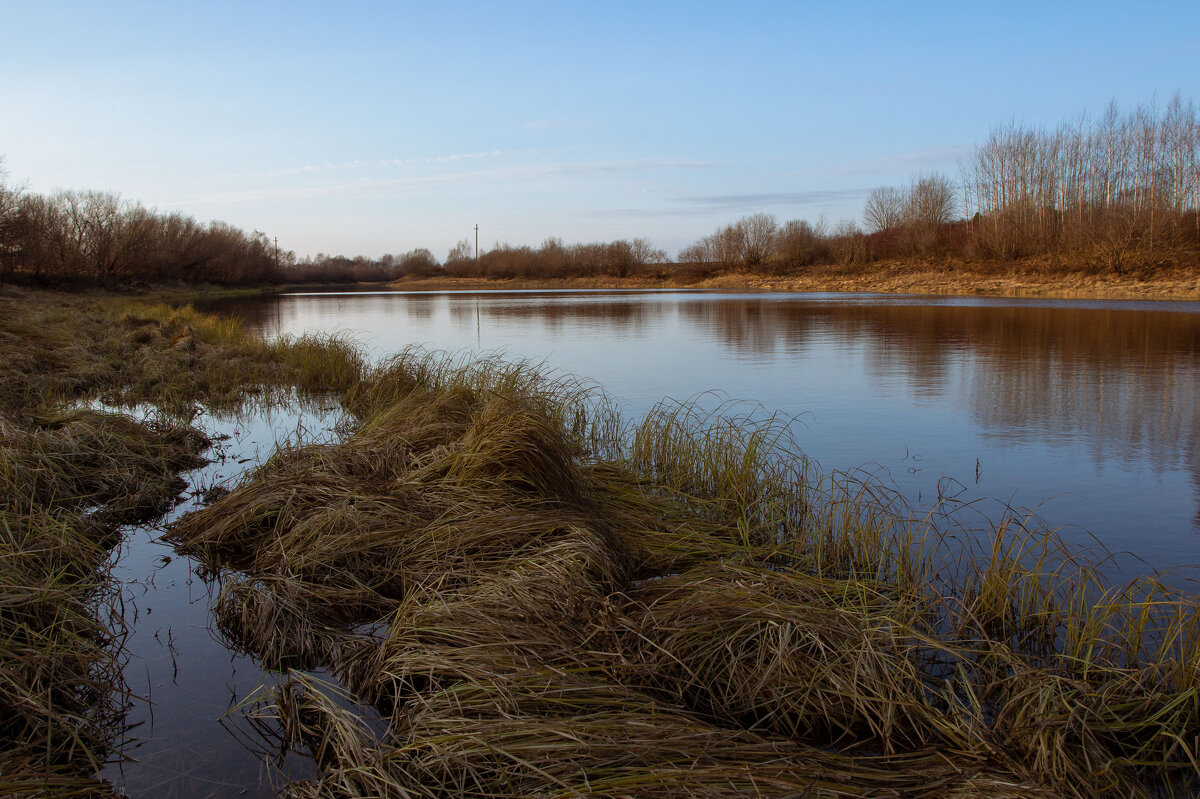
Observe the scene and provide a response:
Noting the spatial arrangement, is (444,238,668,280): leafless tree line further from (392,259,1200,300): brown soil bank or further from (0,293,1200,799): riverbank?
(0,293,1200,799): riverbank

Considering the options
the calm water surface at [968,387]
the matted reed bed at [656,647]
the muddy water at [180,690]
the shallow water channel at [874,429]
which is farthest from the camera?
the calm water surface at [968,387]

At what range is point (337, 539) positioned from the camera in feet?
13.9

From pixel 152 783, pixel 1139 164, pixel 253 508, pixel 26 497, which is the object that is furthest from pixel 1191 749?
pixel 1139 164

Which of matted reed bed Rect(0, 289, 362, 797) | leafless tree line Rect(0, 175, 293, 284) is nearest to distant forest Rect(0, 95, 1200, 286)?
leafless tree line Rect(0, 175, 293, 284)

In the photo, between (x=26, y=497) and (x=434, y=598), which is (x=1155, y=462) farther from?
(x=26, y=497)

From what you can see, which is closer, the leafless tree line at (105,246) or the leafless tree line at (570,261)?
the leafless tree line at (105,246)

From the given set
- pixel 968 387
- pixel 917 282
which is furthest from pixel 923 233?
pixel 968 387

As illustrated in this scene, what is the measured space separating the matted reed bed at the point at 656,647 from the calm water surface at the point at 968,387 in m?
1.66

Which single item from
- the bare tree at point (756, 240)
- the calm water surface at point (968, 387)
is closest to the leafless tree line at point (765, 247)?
the bare tree at point (756, 240)

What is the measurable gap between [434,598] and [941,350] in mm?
14710

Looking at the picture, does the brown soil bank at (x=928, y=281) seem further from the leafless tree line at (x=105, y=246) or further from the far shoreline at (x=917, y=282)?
the leafless tree line at (x=105, y=246)

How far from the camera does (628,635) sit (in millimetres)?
3221

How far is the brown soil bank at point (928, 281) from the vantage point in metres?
33.1

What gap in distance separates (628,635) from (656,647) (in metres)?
0.18
